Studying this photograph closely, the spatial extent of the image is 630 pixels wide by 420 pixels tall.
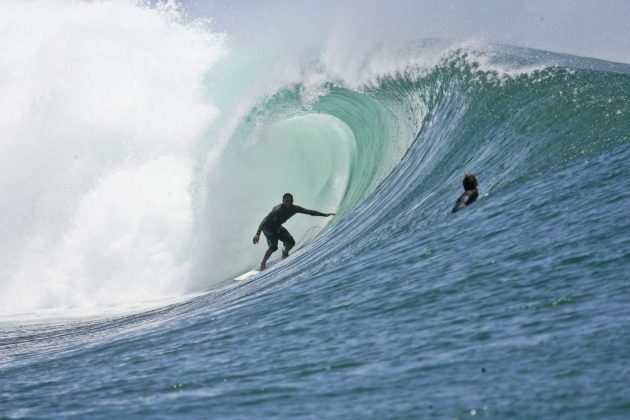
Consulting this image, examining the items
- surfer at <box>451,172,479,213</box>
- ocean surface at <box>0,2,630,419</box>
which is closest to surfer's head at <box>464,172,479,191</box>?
surfer at <box>451,172,479,213</box>

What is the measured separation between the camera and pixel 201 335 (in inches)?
363

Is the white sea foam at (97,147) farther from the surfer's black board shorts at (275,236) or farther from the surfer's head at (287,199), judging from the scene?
the surfer's head at (287,199)

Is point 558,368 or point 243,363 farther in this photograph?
point 243,363

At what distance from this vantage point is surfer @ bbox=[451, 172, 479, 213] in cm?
1203

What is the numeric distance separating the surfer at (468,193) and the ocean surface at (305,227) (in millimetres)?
188

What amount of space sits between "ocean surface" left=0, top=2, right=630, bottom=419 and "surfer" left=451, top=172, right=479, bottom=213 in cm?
19

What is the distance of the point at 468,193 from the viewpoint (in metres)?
12.1

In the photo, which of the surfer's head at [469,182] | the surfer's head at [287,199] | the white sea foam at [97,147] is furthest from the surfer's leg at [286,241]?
the surfer's head at [469,182]

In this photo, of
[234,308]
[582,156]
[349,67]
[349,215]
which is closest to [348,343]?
[234,308]

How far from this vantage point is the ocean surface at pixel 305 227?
248 inches

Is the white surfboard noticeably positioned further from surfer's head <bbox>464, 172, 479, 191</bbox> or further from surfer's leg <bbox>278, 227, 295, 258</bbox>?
surfer's head <bbox>464, 172, 479, 191</bbox>

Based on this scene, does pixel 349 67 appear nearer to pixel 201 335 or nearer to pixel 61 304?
pixel 61 304

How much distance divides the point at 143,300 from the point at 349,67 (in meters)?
9.32

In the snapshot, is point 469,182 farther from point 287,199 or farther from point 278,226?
point 278,226
